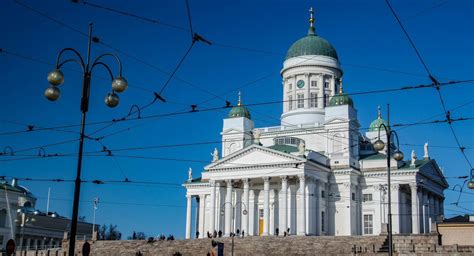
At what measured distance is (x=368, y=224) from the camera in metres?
71.0

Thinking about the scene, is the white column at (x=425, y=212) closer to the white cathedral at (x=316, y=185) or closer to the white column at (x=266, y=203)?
the white cathedral at (x=316, y=185)

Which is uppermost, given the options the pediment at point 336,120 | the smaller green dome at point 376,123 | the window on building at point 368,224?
the smaller green dome at point 376,123

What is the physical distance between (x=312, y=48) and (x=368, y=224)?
24136mm

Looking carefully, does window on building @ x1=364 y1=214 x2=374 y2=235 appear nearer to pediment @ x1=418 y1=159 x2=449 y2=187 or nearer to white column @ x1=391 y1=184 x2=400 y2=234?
white column @ x1=391 y1=184 x2=400 y2=234

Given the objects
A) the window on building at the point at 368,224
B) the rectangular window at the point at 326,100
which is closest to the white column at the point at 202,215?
the rectangular window at the point at 326,100

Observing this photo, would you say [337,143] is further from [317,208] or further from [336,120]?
[317,208]

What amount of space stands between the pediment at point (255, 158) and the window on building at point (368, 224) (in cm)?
1056

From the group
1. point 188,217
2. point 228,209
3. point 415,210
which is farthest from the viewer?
point 188,217

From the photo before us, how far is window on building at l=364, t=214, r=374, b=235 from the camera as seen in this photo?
232ft

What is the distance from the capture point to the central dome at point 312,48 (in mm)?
84062

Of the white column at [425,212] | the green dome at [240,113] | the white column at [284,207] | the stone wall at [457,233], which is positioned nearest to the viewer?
the stone wall at [457,233]

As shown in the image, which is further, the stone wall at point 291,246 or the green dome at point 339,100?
the green dome at point 339,100

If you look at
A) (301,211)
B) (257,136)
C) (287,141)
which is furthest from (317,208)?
(287,141)

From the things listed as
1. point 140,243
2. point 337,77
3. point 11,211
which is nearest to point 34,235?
point 11,211
